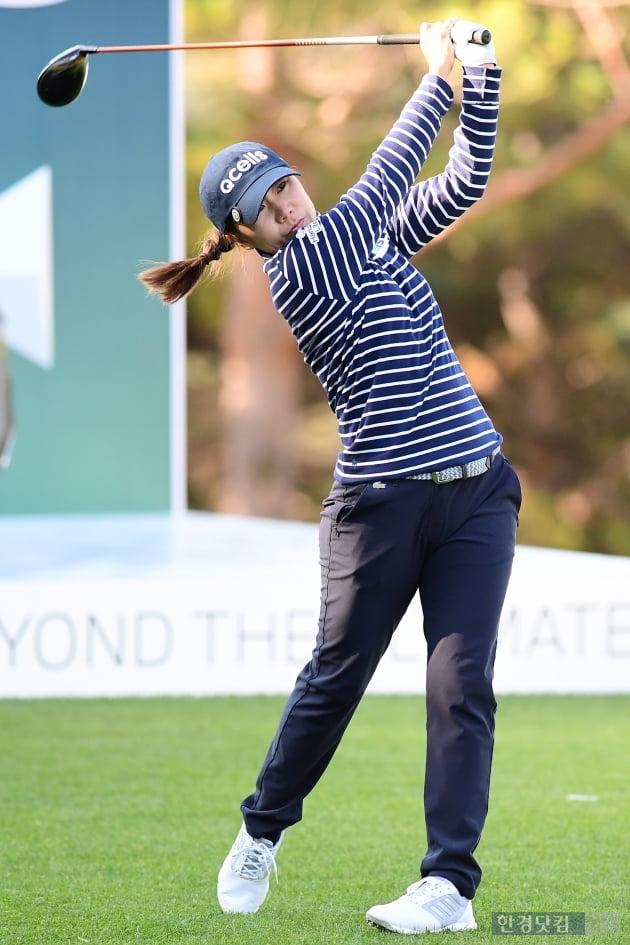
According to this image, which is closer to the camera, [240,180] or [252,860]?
[240,180]

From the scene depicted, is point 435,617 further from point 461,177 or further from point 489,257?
point 489,257

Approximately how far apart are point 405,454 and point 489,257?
6806 millimetres

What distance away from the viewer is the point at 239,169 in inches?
106

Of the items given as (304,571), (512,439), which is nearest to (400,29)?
(512,439)

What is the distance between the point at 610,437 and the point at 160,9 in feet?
13.7

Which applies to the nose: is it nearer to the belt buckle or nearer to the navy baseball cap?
the navy baseball cap

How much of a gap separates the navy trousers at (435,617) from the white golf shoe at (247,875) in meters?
0.19

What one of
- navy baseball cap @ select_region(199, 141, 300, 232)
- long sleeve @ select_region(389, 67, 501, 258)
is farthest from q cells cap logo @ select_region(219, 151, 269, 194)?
long sleeve @ select_region(389, 67, 501, 258)

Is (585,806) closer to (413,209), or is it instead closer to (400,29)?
(413,209)

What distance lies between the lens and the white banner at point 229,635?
5.73 metres

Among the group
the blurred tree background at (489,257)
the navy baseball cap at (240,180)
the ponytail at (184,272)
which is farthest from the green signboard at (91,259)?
the navy baseball cap at (240,180)

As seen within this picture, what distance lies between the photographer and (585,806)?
3.94 metres

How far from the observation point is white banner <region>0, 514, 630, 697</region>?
5.73 m

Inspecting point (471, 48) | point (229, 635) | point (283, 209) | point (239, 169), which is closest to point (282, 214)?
point (283, 209)
